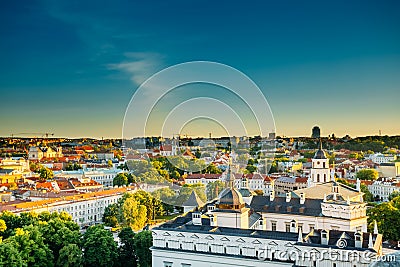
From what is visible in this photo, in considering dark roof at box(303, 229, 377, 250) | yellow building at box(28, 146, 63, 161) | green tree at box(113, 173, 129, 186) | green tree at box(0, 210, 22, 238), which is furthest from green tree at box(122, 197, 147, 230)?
yellow building at box(28, 146, 63, 161)

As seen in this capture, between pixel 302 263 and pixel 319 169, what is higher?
pixel 319 169

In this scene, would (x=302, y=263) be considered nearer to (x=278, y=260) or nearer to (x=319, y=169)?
(x=278, y=260)

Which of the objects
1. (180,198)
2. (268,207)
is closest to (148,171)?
(180,198)

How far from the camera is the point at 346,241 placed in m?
21.4

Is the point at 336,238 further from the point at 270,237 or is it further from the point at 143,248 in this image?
the point at 143,248

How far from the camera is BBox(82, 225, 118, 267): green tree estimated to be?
91.0 feet

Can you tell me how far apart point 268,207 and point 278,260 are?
32.0 ft

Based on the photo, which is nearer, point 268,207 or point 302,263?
point 302,263

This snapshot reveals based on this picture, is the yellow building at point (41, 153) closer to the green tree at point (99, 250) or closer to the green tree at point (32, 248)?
the green tree at point (32, 248)

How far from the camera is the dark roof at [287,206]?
30250 millimetres

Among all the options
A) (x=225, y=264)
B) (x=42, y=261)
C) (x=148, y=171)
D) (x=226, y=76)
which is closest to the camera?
(x=225, y=264)

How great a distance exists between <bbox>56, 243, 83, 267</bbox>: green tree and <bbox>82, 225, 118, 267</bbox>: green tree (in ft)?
2.23

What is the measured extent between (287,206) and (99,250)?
1288cm

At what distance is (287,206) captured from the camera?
102 feet
